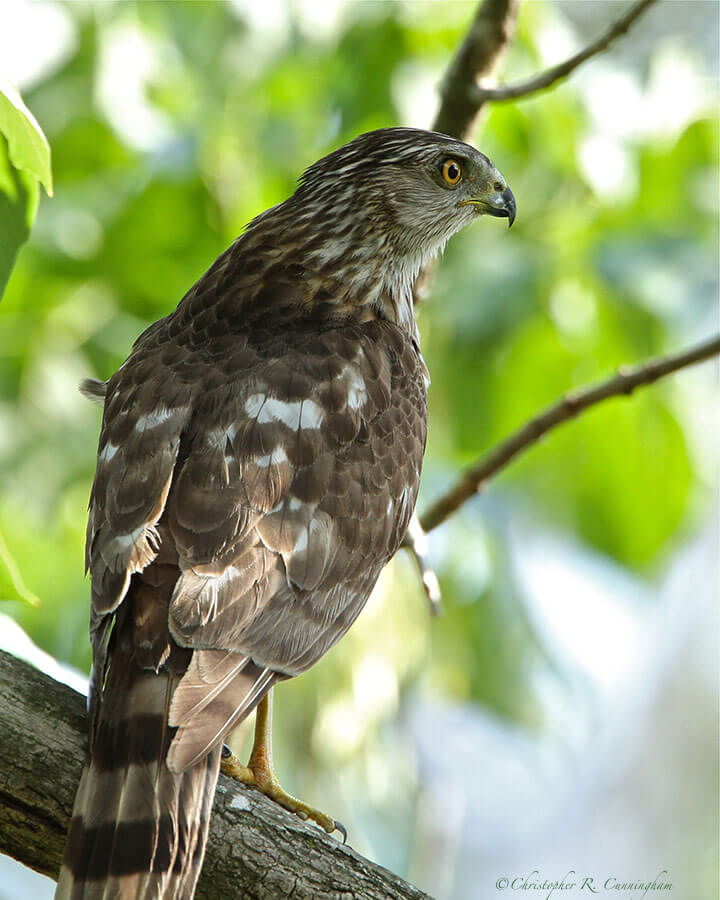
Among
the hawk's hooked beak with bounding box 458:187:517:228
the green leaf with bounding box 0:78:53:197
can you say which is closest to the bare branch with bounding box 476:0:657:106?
the hawk's hooked beak with bounding box 458:187:517:228

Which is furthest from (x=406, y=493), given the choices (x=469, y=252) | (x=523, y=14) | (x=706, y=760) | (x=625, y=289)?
(x=706, y=760)

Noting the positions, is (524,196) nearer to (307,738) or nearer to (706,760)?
(307,738)

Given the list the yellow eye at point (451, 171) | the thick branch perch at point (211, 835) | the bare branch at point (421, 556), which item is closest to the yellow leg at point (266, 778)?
the thick branch perch at point (211, 835)

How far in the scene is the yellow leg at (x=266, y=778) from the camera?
3.29 metres

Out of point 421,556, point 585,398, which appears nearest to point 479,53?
point 585,398

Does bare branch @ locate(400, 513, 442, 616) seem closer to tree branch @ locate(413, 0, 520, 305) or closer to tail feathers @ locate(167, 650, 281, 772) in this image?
tail feathers @ locate(167, 650, 281, 772)

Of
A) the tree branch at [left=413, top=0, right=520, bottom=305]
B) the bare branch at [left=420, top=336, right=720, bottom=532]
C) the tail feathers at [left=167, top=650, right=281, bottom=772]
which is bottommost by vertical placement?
the tail feathers at [left=167, top=650, right=281, bottom=772]

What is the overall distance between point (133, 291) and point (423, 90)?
1.48 metres

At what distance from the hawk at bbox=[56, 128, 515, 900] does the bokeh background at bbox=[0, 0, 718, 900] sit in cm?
50

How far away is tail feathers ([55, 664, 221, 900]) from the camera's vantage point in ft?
8.58

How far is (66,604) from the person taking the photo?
15.1 ft

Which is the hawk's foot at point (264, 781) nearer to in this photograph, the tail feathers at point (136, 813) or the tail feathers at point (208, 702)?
the tail feathers at point (208, 702)

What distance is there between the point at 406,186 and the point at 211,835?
2.36m

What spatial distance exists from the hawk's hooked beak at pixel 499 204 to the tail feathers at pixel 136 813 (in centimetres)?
224
